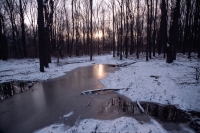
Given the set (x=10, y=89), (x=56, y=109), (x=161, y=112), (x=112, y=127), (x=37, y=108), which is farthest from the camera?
(x=10, y=89)

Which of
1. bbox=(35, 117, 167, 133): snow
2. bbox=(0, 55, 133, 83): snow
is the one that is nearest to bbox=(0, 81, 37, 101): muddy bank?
bbox=(0, 55, 133, 83): snow

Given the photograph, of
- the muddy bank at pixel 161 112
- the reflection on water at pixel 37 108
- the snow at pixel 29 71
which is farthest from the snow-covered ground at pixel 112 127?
the snow at pixel 29 71

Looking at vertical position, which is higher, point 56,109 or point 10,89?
point 10,89

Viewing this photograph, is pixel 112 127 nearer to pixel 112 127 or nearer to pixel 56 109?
pixel 112 127

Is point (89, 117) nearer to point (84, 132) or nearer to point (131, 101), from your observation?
point (84, 132)

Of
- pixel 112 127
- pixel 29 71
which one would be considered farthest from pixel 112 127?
pixel 29 71

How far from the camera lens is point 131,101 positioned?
6.76m

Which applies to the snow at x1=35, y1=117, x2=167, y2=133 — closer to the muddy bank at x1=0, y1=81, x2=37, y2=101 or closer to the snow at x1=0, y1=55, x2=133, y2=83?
the muddy bank at x1=0, y1=81, x2=37, y2=101

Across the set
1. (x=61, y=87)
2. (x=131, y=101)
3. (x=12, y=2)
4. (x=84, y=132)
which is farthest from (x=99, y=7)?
(x=84, y=132)

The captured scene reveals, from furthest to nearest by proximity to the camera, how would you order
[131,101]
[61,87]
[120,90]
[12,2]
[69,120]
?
[12,2] → [61,87] → [120,90] → [131,101] → [69,120]

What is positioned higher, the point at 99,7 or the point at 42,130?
the point at 99,7

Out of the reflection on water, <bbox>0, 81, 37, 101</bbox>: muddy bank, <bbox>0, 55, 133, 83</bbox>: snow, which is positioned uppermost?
<bbox>0, 55, 133, 83</bbox>: snow

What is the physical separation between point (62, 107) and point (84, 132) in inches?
97.6

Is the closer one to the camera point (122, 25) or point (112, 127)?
point (112, 127)
